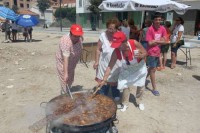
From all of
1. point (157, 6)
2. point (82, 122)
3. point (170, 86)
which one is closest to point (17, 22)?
point (157, 6)

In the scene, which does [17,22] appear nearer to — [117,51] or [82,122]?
[117,51]

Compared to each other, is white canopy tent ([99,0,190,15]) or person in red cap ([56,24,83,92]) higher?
white canopy tent ([99,0,190,15])

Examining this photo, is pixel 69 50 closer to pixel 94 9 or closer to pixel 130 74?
pixel 130 74

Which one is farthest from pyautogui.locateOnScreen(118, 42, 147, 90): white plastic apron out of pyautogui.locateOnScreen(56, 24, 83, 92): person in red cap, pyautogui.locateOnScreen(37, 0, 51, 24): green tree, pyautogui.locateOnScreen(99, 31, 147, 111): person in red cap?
pyautogui.locateOnScreen(37, 0, 51, 24): green tree

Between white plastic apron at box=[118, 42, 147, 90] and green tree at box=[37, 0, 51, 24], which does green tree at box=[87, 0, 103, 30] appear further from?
green tree at box=[37, 0, 51, 24]

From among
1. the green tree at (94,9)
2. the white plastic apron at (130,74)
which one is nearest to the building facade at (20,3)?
the green tree at (94,9)

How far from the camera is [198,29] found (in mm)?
23172

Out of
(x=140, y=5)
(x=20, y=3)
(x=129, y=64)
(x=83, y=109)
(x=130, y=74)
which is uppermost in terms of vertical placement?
(x=20, y=3)

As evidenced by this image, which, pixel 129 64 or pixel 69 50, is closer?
pixel 69 50

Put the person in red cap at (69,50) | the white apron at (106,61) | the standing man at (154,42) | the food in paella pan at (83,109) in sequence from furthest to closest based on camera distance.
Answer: the standing man at (154,42) → the white apron at (106,61) → the person in red cap at (69,50) → the food in paella pan at (83,109)

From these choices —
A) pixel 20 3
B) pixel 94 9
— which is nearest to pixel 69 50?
pixel 94 9

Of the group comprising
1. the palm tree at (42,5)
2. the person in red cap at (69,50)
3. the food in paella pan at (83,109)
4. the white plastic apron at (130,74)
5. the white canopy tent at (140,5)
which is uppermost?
the palm tree at (42,5)

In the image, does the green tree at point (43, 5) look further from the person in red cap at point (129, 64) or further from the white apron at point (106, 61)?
the person in red cap at point (129, 64)

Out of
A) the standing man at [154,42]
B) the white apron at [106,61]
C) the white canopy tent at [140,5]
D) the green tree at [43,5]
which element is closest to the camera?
the white apron at [106,61]
